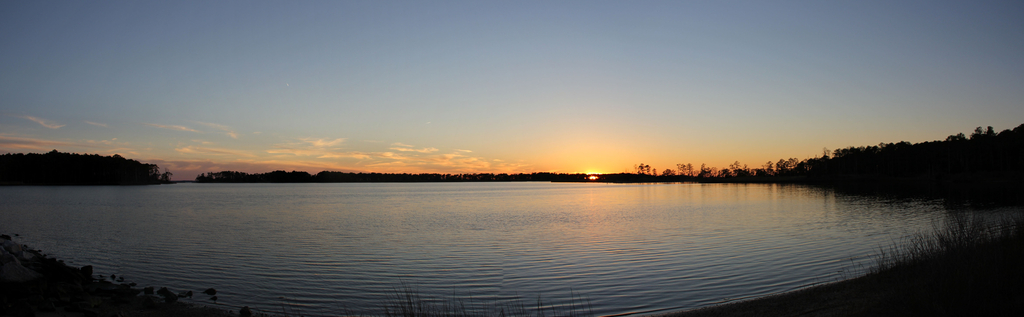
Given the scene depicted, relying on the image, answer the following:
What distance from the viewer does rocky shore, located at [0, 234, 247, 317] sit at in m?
9.47

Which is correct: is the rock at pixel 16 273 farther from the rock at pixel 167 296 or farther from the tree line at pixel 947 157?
the tree line at pixel 947 157

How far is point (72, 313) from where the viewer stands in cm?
949

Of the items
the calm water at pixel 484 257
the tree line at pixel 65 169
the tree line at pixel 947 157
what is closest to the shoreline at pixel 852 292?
the calm water at pixel 484 257

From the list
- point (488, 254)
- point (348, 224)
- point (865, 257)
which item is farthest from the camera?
point (348, 224)

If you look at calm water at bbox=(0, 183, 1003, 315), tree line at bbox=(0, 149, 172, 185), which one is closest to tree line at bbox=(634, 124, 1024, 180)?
calm water at bbox=(0, 183, 1003, 315)

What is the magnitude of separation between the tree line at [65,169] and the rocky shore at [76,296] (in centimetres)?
19269

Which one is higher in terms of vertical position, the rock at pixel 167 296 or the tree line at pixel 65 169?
the tree line at pixel 65 169

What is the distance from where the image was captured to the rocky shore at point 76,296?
31.1 ft

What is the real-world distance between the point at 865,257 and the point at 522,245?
11.8 metres

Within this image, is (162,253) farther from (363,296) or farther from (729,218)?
(729,218)

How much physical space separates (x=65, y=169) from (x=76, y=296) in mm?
197768

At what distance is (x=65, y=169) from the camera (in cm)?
15625

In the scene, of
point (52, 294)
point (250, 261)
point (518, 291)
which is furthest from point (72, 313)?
point (518, 291)

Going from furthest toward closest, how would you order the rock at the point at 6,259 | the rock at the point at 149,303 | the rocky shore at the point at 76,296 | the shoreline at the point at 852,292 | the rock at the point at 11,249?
1. the rock at the point at 11,249
2. the rock at the point at 6,259
3. the rock at the point at 149,303
4. the rocky shore at the point at 76,296
5. the shoreline at the point at 852,292
